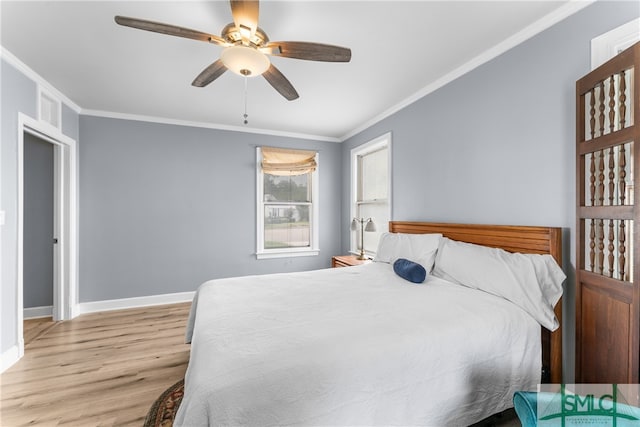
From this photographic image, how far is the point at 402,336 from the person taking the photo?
1350 millimetres

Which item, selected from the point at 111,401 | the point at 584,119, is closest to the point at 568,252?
the point at 584,119

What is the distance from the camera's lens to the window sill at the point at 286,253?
14.6ft

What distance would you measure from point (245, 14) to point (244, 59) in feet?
0.81

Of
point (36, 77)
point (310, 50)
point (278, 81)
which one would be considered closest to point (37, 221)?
point (36, 77)

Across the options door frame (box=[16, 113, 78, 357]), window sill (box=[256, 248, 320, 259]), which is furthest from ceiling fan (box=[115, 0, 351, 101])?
window sill (box=[256, 248, 320, 259])

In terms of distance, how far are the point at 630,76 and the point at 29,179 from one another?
5.73m

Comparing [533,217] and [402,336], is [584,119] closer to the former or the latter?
[533,217]

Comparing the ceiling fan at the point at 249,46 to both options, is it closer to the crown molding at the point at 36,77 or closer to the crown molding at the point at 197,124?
the crown molding at the point at 36,77

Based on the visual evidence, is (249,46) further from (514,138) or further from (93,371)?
(93,371)

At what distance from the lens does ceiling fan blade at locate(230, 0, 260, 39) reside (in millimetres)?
1429

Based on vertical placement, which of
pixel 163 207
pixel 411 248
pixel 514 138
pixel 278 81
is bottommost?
pixel 411 248

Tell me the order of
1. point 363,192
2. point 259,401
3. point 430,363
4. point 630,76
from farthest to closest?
point 363,192
point 630,76
point 430,363
point 259,401

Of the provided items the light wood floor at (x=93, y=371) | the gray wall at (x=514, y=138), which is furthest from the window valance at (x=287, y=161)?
the light wood floor at (x=93, y=371)

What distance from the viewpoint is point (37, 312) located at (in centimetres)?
351
